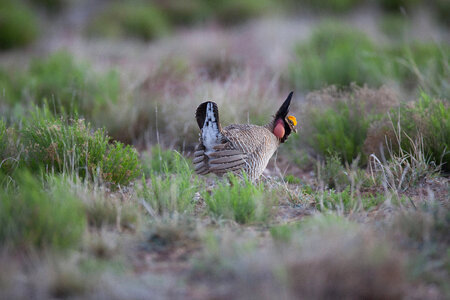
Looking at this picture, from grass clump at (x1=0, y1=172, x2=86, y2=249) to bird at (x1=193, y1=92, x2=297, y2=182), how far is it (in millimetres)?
1339

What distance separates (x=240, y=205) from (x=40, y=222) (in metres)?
1.39

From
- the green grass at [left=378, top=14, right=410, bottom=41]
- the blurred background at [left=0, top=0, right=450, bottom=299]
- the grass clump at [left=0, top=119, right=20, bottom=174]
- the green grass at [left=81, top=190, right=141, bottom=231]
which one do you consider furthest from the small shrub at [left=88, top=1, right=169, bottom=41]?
the green grass at [left=81, top=190, right=141, bottom=231]

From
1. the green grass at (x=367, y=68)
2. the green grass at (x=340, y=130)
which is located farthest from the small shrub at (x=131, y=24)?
the green grass at (x=340, y=130)

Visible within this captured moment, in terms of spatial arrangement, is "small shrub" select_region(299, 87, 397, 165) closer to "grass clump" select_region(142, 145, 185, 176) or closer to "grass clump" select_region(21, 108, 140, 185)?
"grass clump" select_region(142, 145, 185, 176)

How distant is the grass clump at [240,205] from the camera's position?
3.43m

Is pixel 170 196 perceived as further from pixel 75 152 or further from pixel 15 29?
pixel 15 29

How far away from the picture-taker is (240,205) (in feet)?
11.4

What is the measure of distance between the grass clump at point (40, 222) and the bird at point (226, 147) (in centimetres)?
134

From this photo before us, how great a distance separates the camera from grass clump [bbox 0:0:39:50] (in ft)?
43.5

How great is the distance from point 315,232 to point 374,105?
3600mm

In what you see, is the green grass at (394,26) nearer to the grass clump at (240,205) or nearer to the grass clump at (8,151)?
the grass clump at (240,205)

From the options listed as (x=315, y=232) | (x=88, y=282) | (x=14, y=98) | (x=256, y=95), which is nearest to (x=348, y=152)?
(x=256, y=95)

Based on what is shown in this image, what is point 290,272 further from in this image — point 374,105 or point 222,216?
point 374,105

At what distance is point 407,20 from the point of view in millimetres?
15016
